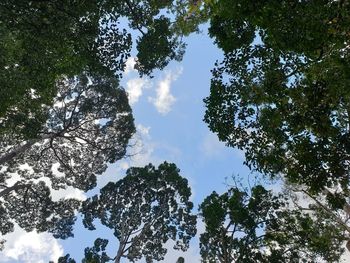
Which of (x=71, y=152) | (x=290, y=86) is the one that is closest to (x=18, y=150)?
(x=71, y=152)

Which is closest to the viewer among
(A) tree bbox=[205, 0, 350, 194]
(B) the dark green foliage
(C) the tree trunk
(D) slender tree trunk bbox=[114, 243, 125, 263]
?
(A) tree bbox=[205, 0, 350, 194]

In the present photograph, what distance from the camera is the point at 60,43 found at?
9.74 m

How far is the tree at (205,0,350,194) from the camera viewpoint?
6574 mm

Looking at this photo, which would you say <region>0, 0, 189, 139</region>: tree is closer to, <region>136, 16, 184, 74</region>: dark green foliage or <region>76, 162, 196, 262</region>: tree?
<region>136, 16, 184, 74</region>: dark green foliage

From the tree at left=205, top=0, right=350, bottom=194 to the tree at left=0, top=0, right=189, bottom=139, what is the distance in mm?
3054

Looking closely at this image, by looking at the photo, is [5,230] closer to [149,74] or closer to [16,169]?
[16,169]

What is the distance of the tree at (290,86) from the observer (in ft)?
21.6

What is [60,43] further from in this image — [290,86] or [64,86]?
[64,86]

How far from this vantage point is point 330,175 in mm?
8586

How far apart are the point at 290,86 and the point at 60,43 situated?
19.9 feet

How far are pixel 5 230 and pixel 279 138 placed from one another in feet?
72.0

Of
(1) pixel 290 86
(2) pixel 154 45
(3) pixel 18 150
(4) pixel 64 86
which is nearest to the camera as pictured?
(1) pixel 290 86

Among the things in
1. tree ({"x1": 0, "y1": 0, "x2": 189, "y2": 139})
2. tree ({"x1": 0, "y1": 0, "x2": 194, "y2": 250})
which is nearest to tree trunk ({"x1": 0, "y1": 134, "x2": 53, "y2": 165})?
tree ({"x1": 0, "y1": 0, "x2": 194, "y2": 250})

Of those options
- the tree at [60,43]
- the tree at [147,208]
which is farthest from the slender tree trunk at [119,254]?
the tree at [60,43]
